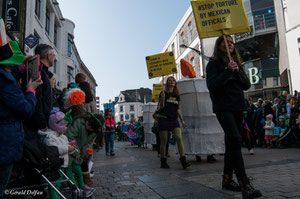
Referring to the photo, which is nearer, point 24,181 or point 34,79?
point 34,79

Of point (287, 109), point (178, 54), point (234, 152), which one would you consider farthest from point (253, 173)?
point (178, 54)

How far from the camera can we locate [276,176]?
12.5ft

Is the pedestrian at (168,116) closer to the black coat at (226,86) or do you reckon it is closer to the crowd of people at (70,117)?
the crowd of people at (70,117)

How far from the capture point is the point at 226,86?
317 cm

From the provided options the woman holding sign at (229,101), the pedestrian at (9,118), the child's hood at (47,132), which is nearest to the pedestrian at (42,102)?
the child's hood at (47,132)

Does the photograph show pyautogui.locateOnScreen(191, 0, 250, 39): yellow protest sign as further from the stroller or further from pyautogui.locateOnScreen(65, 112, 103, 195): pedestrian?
the stroller

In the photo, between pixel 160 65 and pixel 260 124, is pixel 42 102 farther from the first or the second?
pixel 260 124

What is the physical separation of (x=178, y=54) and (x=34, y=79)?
91.3ft

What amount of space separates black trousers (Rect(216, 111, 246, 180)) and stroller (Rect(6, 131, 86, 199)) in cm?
186

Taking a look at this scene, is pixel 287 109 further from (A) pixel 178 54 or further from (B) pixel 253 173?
(A) pixel 178 54

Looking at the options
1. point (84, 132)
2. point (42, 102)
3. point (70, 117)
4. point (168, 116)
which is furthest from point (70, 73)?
point (42, 102)

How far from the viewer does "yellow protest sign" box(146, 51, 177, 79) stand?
902cm

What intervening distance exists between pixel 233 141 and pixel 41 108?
83.8 inches

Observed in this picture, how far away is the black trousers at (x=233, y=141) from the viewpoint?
289 centimetres
